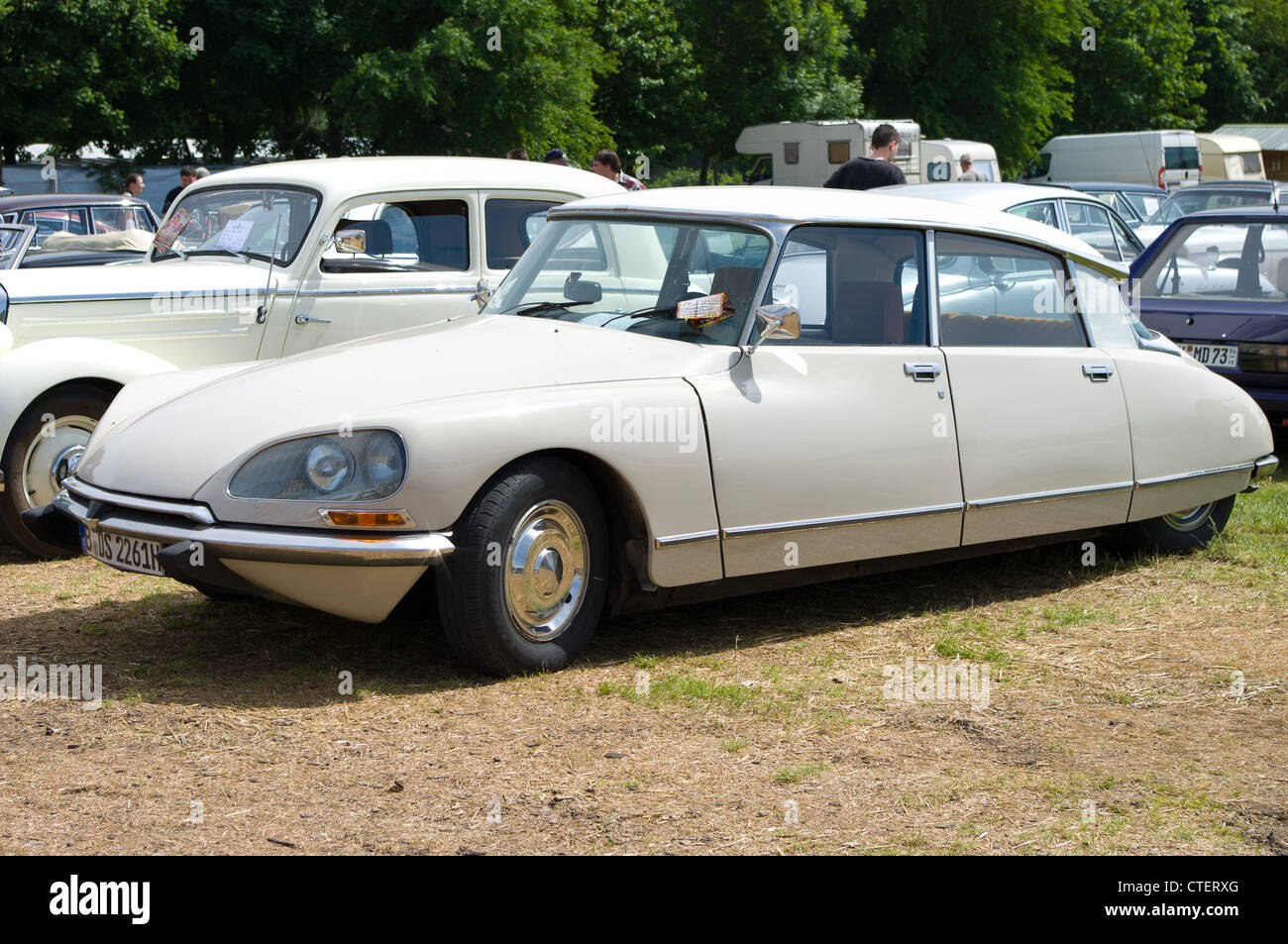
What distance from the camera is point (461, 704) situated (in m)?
4.47

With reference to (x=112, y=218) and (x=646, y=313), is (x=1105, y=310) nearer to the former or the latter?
(x=646, y=313)

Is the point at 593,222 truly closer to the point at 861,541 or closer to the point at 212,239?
the point at 861,541

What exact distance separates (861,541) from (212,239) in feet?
13.7

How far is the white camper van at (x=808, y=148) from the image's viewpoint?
101 ft

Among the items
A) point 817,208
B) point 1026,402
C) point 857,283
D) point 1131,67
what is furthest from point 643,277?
point 1131,67

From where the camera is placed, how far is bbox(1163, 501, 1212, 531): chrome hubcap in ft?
21.7

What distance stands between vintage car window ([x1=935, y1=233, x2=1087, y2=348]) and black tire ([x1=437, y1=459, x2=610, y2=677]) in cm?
173

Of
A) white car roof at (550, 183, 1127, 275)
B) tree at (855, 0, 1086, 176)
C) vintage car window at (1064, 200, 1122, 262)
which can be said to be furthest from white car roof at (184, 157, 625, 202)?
tree at (855, 0, 1086, 176)

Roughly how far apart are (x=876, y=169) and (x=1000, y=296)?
5187mm

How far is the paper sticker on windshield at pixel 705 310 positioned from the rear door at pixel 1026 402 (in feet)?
3.08

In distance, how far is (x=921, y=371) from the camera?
542 cm

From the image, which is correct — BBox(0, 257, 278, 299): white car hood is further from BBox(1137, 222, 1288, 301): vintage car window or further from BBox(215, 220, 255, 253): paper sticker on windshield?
BBox(1137, 222, 1288, 301): vintage car window
